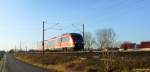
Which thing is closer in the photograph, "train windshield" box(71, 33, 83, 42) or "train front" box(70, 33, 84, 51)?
"train front" box(70, 33, 84, 51)

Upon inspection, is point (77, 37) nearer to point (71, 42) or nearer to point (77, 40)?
point (77, 40)

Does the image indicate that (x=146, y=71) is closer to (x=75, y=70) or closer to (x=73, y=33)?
(x=75, y=70)

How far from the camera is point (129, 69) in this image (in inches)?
846

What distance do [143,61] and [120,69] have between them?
1.79m

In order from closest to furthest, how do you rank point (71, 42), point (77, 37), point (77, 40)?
1. point (71, 42)
2. point (77, 40)
3. point (77, 37)

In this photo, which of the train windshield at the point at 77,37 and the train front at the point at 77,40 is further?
the train windshield at the point at 77,37

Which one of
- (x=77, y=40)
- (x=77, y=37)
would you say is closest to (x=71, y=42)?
(x=77, y=40)

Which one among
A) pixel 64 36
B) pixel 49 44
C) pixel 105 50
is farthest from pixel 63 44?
pixel 105 50

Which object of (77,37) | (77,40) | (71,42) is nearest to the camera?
(71,42)

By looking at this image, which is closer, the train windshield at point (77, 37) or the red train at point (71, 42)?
the red train at point (71, 42)

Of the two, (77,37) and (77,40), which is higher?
(77,37)

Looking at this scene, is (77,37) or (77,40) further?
(77,37)

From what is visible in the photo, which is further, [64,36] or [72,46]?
[64,36]

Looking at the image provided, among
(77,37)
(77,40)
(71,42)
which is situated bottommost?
(71,42)
